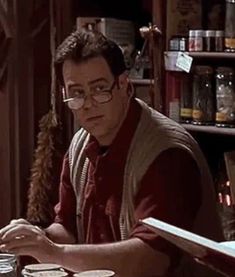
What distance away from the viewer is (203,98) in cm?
262

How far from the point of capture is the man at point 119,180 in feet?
5.97

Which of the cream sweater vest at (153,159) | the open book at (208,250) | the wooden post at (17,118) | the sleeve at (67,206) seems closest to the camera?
the open book at (208,250)

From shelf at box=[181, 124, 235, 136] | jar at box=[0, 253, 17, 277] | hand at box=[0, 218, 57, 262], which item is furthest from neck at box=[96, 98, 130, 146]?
shelf at box=[181, 124, 235, 136]

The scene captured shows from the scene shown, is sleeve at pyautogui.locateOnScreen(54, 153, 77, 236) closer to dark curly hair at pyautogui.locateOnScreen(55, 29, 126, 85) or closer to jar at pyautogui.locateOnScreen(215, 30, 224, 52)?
dark curly hair at pyautogui.locateOnScreen(55, 29, 126, 85)

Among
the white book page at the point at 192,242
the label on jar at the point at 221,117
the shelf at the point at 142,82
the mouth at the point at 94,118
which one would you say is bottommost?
the white book page at the point at 192,242

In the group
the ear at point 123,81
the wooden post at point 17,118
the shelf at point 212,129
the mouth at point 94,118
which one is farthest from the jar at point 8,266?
the wooden post at point 17,118

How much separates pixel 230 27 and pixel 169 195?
0.84 m

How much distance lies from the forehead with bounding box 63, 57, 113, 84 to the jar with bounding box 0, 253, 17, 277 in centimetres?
49

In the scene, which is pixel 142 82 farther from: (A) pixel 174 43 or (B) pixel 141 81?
(A) pixel 174 43

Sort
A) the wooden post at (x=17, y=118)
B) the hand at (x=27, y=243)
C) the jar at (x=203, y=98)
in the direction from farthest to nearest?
1. the wooden post at (x=17, y=118)
2. the jar at (x=203, y=98)
3. the hand at (x=27, y=243)

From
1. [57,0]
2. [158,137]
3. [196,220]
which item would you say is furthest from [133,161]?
[57,0]

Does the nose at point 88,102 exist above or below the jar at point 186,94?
above

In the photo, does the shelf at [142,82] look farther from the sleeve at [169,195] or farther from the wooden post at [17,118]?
the sleeve at [169,195]

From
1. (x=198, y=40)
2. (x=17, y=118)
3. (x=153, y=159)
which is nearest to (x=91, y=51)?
(x=153, y=159)
